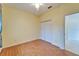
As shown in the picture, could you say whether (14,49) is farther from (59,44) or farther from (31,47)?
(59,44)

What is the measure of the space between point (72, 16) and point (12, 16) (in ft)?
6.07

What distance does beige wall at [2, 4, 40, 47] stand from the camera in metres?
2.75

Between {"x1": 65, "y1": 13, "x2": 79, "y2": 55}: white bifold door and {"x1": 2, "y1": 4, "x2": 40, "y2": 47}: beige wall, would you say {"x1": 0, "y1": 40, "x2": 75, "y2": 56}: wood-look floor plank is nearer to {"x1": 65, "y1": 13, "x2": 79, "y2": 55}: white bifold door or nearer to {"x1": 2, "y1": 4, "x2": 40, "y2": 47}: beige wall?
{"x1": 2, "y1": 4, "x2": 40, "y2": 47}: beige wall

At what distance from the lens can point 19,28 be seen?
2789 mm

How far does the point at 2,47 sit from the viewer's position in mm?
2828

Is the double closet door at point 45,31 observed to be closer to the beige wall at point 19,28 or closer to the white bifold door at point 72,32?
the beige wall at point 19,28

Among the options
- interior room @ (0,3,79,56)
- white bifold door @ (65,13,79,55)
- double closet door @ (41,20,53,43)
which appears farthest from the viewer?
white bifold door @ (65,13,79,55)

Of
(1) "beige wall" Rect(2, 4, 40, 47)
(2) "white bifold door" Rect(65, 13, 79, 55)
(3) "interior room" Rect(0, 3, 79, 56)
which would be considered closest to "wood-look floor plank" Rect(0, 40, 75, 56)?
(3) "interior room" Rect(0, 3, 79, 56)

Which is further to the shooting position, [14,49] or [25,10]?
[14,49]

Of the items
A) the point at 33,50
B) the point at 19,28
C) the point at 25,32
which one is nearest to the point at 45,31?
the point at 33,50

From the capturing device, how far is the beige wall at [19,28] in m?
2.75

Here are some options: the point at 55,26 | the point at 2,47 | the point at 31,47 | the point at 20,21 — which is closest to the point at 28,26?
the point at 20,21

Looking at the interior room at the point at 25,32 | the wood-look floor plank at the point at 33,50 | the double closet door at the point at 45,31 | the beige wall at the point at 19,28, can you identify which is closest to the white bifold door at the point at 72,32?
the interior room at the point at 25,32

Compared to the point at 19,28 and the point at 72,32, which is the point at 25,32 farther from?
the point at 72,32
